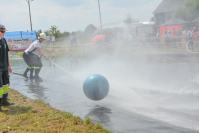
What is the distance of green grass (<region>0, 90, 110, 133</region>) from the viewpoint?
8.09 meters

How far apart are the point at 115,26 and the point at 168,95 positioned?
3073cm

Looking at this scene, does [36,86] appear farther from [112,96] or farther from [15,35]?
[15,35]

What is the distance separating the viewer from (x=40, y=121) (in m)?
8.83

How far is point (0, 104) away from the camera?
11000 mm

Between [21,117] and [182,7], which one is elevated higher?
[182,7]

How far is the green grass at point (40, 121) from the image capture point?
8.09m

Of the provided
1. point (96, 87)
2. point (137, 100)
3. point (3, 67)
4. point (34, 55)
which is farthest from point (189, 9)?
point (3, 67)

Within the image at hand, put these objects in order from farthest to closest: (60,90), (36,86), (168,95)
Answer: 1. (36,86)
2. (60,90)
3. (168,95)

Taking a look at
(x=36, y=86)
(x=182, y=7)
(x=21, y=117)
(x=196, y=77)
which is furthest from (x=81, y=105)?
(x=182, y=7)

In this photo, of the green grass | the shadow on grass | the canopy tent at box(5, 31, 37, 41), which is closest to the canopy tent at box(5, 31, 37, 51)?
the canopy tent at box(5, 31, 37, 41)

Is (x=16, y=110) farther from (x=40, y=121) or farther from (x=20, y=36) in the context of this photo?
(x=20, y=36)

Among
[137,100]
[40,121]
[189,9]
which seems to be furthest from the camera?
[189,9]

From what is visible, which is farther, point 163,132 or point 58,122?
point 58,122

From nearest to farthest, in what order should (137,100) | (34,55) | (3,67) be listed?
(3,67) < (137,100) < (34,55)
